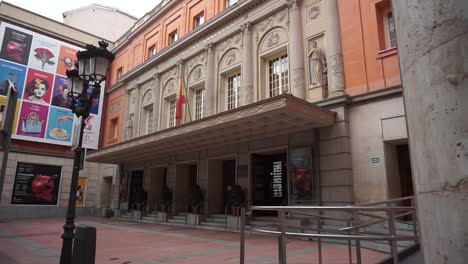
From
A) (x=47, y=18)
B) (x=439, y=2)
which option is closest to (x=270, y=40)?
(x=439, y=2)

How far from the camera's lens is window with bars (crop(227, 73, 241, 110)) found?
16.5 m

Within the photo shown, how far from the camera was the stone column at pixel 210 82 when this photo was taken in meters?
17.1

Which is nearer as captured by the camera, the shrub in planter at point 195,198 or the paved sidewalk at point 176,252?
the paved sidewalk at point 176,252

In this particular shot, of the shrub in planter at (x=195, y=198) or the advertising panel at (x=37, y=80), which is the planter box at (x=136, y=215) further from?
the advertising panel at (x=37, y=80)

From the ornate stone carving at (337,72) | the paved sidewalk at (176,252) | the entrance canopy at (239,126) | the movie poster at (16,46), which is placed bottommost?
the paved sidewalk at (176,252)

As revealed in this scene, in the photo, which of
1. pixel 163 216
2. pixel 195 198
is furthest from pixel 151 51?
pixel 195 198

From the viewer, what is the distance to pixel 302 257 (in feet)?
23.5

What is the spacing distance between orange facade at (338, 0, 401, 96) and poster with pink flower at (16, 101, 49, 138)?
20457mm

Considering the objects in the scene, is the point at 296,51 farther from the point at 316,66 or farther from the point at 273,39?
the point at 273,39

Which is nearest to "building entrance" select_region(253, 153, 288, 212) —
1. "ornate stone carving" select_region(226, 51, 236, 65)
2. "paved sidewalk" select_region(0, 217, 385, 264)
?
"paved sidewalk" select_region(0, 217, 385, 264)

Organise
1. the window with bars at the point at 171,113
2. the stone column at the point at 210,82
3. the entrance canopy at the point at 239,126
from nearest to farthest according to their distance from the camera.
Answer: the entrance canopy at the point at 239,126 < the stone column at the point at 210,82 < the window with bars at the point at 171,113

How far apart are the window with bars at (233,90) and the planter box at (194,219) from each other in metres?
5.45

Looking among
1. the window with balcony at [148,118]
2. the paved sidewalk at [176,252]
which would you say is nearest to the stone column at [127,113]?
Result: the window with balcony at [148,118]

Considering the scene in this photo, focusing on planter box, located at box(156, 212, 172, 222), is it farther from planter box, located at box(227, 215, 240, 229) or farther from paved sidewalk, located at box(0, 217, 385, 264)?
paved sidewalk, located at box(0, 217, 385, 264)
